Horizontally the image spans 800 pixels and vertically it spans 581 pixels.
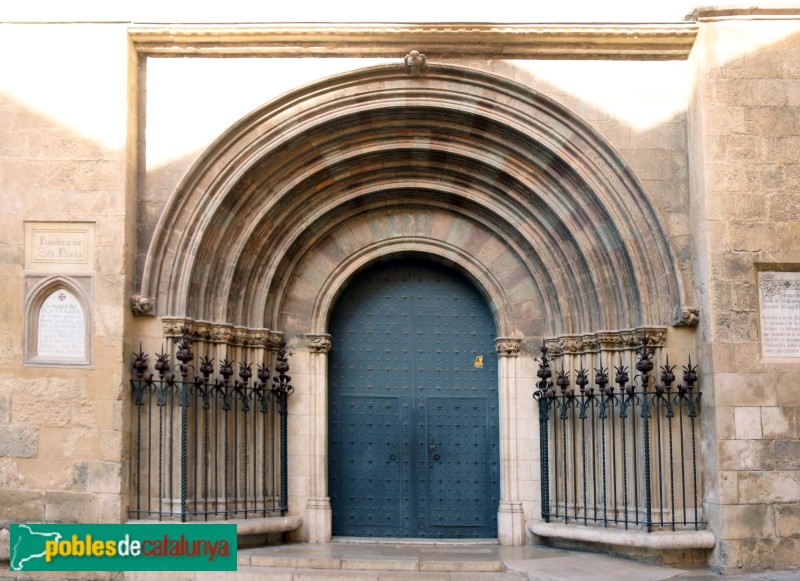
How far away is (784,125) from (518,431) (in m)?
3.64

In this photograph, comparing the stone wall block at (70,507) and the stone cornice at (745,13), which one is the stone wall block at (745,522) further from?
the stone wall block at (70,507)

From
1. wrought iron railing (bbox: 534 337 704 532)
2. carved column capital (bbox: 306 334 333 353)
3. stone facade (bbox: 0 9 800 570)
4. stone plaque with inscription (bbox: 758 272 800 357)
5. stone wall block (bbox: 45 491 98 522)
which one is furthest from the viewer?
carved column capital (bbox: 306 334 333 353)

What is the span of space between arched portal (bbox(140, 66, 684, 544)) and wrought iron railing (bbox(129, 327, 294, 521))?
307 millimetres

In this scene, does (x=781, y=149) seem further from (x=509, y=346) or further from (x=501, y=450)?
(x=501, y=450)

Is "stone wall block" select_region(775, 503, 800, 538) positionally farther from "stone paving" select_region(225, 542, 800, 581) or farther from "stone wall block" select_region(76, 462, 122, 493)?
"stone wall block" select_region(76, 462, 122, 493)

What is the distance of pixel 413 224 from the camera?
9.84 metres

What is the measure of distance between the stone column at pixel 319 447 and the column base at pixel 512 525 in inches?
64.1

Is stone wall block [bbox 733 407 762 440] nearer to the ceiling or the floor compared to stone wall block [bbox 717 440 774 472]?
nearer to the ceiling

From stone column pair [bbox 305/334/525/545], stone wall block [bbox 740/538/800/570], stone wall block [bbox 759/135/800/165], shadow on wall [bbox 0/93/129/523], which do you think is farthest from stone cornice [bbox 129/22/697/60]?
stone wall block [bbox 740/538/800/570]

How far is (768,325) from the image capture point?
841cm

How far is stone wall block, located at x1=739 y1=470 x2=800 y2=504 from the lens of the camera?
8.12m

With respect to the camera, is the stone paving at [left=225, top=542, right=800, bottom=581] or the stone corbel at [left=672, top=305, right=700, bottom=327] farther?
the stone corbel at [left=672, top=305, right=700, bottom=327]

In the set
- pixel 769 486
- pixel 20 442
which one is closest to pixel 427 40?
pixel 769 486

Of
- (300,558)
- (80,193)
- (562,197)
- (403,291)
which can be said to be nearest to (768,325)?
(562,197)
